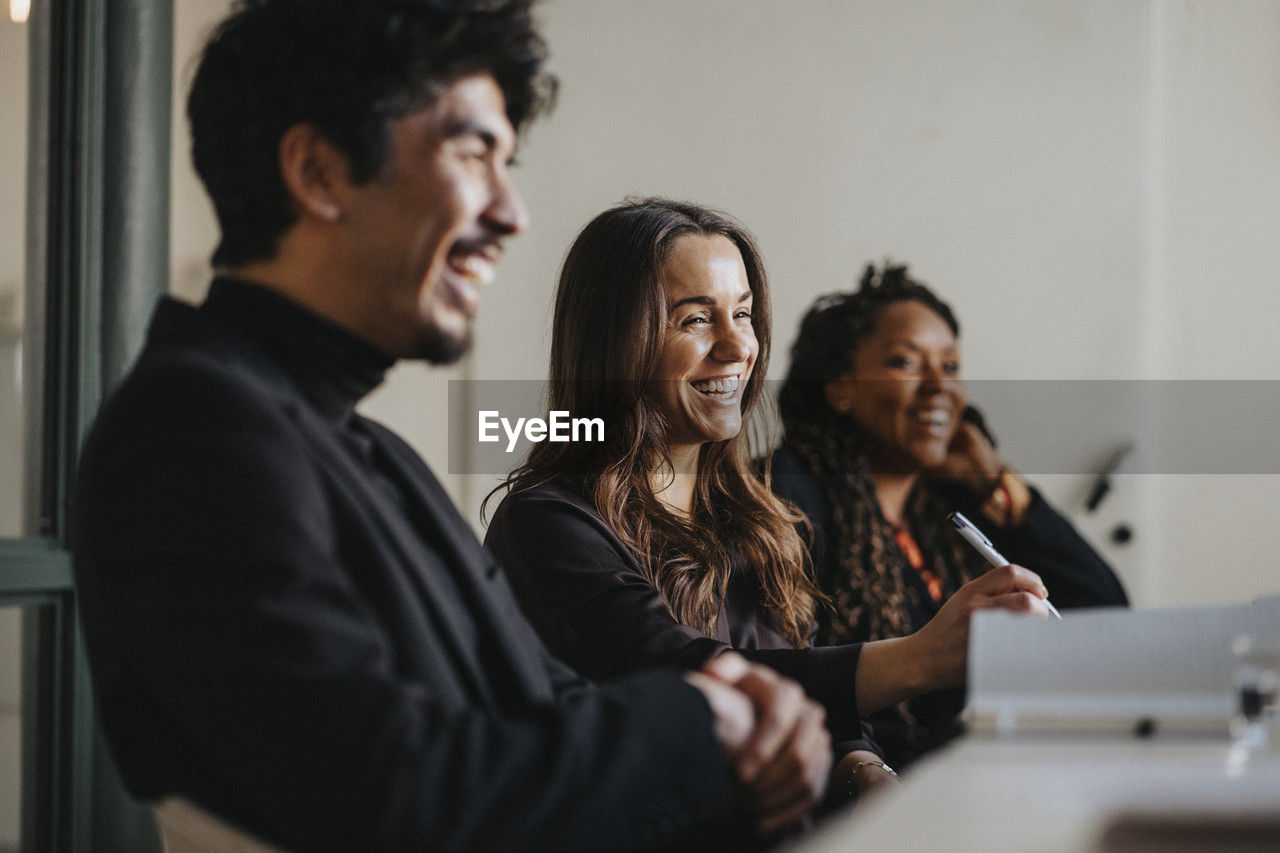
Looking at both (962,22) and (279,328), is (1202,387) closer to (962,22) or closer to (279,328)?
(962,22)

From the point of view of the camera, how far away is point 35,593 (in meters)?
1.66

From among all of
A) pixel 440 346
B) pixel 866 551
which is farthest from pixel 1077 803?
pixel 866 551

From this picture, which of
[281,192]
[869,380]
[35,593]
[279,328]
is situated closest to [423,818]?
[279,328]

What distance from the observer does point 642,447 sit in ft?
5.20

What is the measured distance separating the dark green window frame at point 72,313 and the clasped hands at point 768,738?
121cm

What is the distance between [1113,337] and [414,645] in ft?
8.36

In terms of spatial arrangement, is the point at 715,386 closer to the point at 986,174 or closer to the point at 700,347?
the point at 700,347

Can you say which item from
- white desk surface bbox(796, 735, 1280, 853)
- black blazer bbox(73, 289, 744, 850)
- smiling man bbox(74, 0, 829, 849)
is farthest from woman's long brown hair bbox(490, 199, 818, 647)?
white desk surface bbox(796, 735, 1280, 853)

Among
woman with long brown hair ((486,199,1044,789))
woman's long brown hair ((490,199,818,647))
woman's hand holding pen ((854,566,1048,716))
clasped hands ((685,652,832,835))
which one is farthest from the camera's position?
woman's long brown hair ((490,199,818,647))

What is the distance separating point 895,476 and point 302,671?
1745 millimetres

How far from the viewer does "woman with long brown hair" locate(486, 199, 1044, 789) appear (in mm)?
1391

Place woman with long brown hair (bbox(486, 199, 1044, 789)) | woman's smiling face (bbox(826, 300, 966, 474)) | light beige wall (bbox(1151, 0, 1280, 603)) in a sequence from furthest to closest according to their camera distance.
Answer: light beige wall (bbox(1151, 0, 1280, 603)) → woman's smiling face (bbox(826, 300, 966, 474)) → woman with long brown hair (bbox(486, 199, 1044, 789))

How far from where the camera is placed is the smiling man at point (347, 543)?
678mm

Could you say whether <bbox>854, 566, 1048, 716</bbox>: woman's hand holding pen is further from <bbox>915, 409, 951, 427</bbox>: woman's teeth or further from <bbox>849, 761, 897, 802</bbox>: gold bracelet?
<bbox>915, 409, 951, 427</bbox>: woman's teeth
